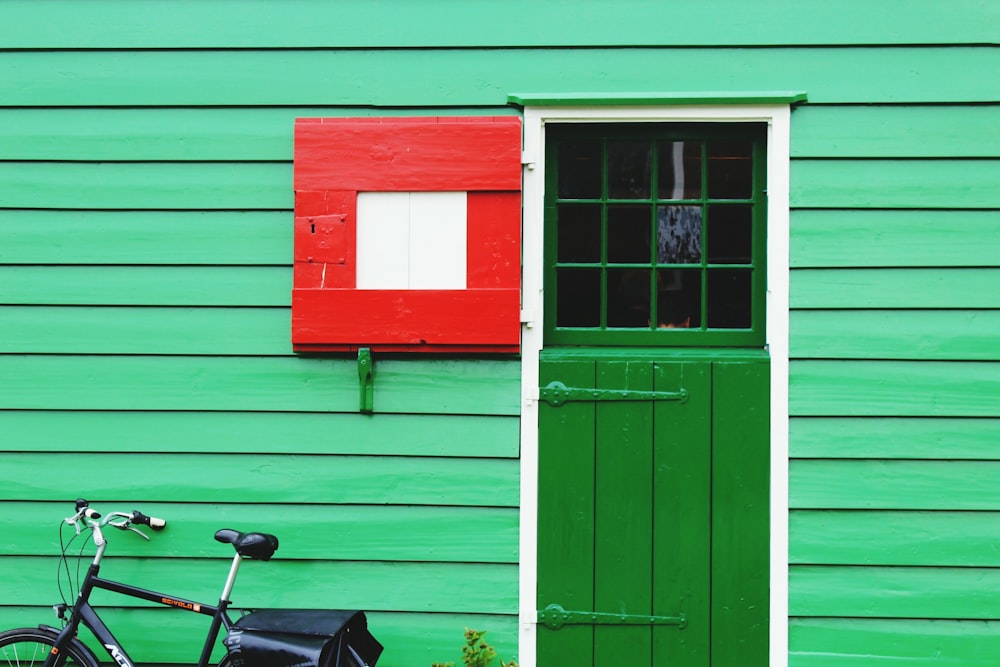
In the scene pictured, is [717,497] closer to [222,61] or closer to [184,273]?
[184,273]

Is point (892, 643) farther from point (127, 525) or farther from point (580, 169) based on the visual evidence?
point (127, 525)

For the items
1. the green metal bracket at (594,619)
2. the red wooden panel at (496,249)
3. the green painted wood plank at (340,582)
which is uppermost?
the red wooden panel at (496,249)

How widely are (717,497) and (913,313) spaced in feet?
3.41

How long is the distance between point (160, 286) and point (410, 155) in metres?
1.13

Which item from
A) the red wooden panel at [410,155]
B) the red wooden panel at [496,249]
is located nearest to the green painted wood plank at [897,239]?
the red wooden panel at [496,249]

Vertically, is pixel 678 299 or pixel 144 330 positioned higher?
pixel 678 299

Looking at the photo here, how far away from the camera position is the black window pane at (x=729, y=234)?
10.9ft

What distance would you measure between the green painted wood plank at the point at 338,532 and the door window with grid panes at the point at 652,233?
32.3 inches

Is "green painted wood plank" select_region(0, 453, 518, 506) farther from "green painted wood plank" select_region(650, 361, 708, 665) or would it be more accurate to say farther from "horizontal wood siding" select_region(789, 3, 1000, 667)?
"horizontal wood siding" select_region(789, 3, 1000, 667)

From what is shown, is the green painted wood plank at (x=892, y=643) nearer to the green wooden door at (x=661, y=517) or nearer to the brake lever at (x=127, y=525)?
the green wooden door at (x=661, y=517)

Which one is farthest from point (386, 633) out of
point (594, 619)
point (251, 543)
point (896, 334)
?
point (896, 334)

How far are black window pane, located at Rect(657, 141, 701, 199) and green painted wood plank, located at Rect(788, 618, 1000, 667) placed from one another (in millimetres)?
1751

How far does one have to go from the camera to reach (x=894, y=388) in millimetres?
3191

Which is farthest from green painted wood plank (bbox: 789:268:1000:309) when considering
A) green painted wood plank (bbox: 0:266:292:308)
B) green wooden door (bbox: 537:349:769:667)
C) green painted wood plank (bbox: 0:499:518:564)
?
green painted wood plank (bbox: 0:266:292:308)
